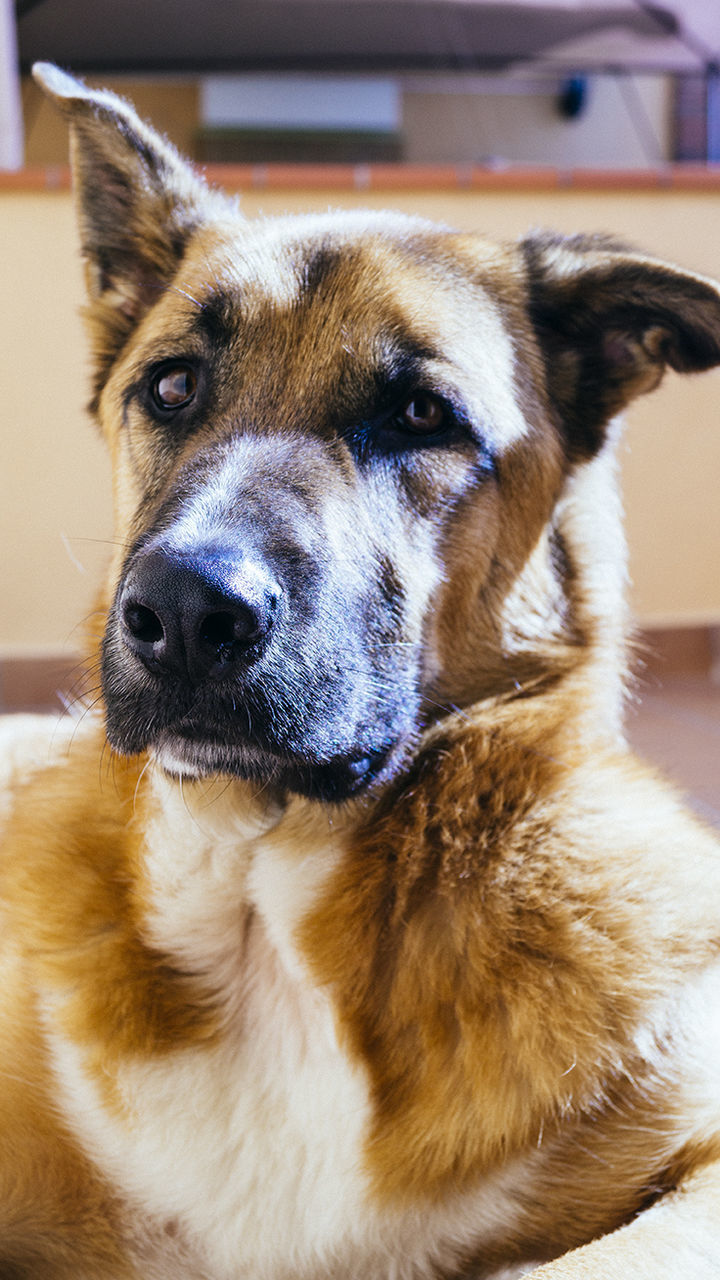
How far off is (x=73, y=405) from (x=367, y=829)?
2671mm

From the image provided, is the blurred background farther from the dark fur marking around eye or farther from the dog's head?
the dark fur marking around eye

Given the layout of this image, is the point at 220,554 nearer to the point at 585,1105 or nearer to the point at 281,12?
the point at 585,1105

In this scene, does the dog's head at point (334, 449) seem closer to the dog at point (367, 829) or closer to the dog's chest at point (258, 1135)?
the dog at point (367, 829)

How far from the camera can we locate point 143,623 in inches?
39.6

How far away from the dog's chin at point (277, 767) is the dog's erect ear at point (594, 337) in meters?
0.55

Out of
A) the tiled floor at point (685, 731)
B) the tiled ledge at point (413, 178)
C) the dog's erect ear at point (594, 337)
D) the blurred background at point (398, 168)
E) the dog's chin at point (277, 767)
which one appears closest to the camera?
the dog's chin at point (277, 767)

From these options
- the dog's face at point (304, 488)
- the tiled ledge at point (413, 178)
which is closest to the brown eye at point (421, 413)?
the dog's face at point (304, 488)

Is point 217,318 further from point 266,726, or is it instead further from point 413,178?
point 413,178

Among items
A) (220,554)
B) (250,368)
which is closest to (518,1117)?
(220,554)

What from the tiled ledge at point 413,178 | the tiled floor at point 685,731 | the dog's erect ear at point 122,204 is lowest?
the tiled floor at point 685,731

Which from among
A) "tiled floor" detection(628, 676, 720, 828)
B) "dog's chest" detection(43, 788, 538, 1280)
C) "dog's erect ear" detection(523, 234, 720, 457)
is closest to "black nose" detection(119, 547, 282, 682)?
"dog's chest" detection(43, 788, 538, 1280)

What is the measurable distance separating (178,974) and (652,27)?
5.15 m

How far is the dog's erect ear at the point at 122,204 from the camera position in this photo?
1.48 m

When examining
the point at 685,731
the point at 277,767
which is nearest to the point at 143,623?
the point at 277,767
